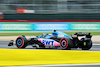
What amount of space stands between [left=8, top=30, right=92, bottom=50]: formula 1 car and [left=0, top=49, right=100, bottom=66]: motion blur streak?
188cm

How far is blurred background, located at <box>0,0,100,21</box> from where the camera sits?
26672 mm

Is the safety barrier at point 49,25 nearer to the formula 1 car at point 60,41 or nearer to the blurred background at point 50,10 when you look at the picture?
the blurred background at point 50,10

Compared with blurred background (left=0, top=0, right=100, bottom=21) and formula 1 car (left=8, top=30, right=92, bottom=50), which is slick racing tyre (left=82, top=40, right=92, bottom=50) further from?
blurred background (left=0, top=0, right=100, bottom=21)

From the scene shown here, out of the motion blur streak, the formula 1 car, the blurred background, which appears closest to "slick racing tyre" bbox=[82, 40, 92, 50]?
the formula 1 car

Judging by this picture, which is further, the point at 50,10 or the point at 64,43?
the point at 50,10

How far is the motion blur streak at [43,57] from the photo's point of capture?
6184 millimetres

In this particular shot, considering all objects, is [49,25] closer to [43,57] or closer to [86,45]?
[86,45]

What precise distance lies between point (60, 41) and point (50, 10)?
18.5 meters

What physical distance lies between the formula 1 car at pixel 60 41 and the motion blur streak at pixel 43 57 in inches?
74.0

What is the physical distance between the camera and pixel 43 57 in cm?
670

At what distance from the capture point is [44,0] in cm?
2833

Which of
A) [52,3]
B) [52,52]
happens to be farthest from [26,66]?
[52,3]

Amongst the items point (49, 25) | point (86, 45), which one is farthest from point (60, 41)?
point (49, 25)

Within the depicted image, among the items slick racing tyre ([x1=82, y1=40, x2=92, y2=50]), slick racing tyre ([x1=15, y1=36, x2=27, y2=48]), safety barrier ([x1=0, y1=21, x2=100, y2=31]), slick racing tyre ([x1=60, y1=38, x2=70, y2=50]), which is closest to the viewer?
slick racing tyre ([x1=60, y1=38, x2=70, y2=50])
